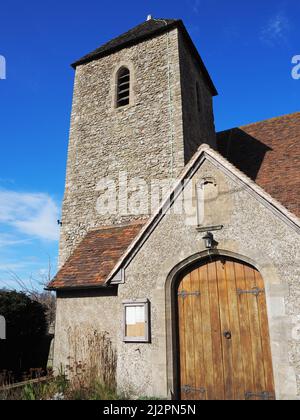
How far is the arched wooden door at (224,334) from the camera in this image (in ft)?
19.3

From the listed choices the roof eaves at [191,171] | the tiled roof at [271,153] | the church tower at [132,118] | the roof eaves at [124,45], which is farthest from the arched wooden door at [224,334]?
the roof eaves at [124,45]

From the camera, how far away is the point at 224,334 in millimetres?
6254

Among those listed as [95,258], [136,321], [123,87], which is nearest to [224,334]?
[136,321]

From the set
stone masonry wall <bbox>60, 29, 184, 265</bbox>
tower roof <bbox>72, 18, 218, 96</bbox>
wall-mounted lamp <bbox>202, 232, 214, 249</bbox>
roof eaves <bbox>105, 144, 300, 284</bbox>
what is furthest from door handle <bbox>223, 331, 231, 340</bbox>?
tower roof <bbox>72, 18, 218, 96</bbox>

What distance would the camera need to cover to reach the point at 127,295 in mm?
7113

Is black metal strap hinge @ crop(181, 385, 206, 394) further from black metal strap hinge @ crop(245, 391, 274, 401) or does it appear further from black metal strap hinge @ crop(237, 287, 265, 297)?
black metal strap hinge @ crop(237, 287, 265, 297)

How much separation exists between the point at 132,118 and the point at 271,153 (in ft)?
17.4

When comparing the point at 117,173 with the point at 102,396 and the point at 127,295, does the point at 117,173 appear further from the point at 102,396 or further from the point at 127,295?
the point at 102,396

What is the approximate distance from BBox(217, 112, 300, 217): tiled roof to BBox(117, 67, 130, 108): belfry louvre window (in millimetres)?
4655

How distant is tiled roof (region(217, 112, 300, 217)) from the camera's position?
880cm

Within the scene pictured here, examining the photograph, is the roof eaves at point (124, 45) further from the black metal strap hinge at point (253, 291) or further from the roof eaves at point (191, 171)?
the black metal strap hinge at point (253, 291)

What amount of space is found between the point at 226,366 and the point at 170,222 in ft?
9.86

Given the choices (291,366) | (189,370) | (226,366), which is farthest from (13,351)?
(291,366)

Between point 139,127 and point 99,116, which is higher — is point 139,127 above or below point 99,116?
below
